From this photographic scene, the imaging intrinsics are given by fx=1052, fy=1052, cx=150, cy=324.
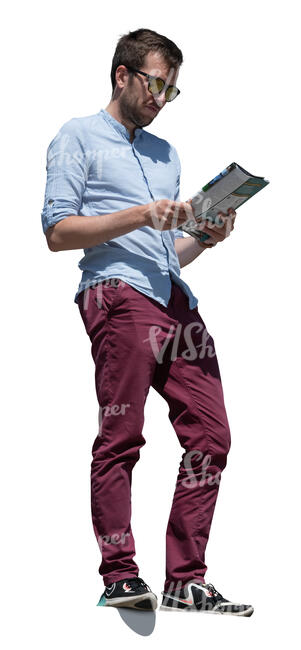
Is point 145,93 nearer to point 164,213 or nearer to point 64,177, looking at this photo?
point 64,177

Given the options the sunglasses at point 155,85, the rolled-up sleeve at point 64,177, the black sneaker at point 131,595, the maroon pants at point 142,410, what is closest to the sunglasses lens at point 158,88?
the sunglasses at point 155,85

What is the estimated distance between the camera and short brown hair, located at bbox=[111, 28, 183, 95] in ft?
12.6

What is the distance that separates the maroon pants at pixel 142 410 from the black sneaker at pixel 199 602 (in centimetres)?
4

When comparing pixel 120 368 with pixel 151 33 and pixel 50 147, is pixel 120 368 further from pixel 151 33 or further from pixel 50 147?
pixel 151 33

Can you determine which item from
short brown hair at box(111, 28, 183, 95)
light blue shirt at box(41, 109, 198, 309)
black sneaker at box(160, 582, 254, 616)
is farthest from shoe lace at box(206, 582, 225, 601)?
short brown hair at box(111, 28, 183, 95)

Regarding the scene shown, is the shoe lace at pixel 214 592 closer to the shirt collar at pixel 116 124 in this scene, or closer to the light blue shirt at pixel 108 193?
the light blue shirt at pixel 108 193

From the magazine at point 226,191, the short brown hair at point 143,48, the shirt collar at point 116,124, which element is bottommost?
the magazine at point 226,191

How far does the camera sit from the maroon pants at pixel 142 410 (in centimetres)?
364

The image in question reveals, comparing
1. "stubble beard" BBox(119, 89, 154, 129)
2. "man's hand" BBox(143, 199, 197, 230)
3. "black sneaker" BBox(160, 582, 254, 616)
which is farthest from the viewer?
"stubble beard" BBox(119, 89, 154, 129)

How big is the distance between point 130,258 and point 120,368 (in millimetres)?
403

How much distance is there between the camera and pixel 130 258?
12.3 ft

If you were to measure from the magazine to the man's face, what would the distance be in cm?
45

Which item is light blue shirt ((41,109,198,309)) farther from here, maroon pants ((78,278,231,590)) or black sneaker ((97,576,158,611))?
black sneaker ((97,576,158,611))

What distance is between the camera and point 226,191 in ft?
11.9
